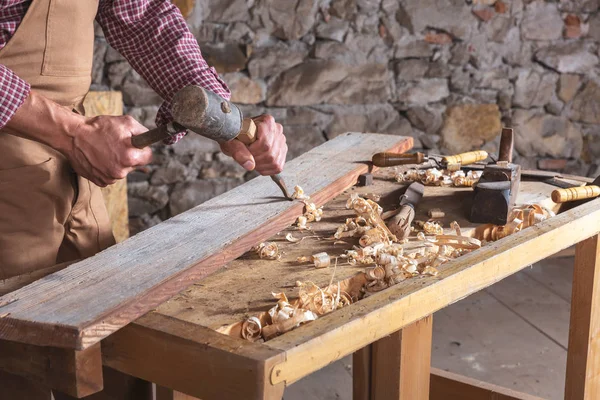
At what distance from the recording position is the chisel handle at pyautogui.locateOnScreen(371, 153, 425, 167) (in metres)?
2.19

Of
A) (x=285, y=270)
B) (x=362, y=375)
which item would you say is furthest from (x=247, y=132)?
(x=362, y=375)

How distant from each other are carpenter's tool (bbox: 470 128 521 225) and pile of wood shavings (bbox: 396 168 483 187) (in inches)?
7.5

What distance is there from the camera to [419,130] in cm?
444

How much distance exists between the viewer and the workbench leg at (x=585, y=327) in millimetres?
2150

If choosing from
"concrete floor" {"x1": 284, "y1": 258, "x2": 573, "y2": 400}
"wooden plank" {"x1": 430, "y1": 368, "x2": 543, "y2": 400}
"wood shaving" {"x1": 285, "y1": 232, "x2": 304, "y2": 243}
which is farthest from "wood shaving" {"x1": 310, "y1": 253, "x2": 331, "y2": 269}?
"concrete floor" {"x1": 284, "y1": 258, "x2": 573, "y2": 400}

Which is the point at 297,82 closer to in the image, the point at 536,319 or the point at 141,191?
the point at 141,191

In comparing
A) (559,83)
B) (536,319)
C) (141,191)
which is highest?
(559,83)

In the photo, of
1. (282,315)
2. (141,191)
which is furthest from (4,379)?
(141,191)

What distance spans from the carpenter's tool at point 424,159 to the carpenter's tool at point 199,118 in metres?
0.71

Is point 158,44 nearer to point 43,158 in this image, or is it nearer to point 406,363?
point 43,158

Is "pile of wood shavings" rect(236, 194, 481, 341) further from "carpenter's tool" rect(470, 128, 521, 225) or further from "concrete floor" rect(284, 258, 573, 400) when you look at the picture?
"concrete floor" rect(284, 258, 573, 400)

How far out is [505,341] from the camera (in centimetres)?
343

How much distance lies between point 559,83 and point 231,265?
138 inches

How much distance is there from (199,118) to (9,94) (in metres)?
0.40
